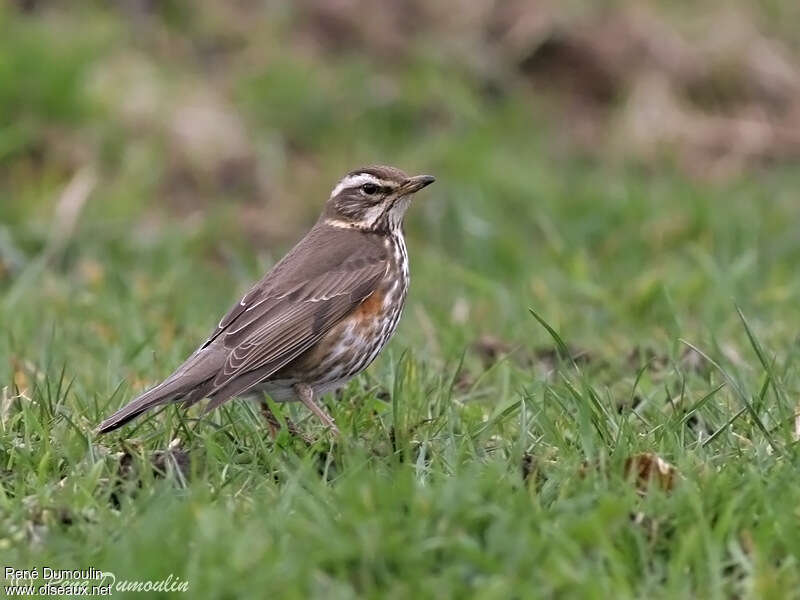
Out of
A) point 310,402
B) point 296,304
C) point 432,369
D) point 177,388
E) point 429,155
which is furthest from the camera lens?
point 429,155

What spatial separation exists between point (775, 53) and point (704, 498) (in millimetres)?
12054

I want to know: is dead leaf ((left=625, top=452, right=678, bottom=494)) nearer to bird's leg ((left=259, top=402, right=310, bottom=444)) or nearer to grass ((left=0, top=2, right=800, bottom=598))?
grass ((left=0, top=2, right=800, bottom=598))

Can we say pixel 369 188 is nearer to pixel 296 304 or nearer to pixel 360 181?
pixel 360 181

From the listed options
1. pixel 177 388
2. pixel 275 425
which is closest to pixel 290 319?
pixel 275 425

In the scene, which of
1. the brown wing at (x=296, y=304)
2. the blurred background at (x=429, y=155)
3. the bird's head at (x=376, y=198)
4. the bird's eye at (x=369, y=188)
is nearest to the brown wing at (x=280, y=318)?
the brown wing at (x=296, y=304)

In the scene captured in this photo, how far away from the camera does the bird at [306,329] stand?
667cm

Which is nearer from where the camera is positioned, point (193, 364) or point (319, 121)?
point (193, 364)

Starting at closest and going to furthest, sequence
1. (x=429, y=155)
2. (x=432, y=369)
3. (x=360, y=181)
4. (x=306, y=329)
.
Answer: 1. (x=306, y=329)
2. (x=432, y=369)
3. (x=360, y=181)
4. (x=429, y=155)

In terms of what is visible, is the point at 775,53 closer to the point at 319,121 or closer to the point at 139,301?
the point at 319,121

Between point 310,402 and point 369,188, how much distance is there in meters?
1.63

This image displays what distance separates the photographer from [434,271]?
1138 cm

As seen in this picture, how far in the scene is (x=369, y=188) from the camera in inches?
317

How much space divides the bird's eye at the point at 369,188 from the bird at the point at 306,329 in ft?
0.75

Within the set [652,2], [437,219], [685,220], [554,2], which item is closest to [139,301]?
[437,219]
